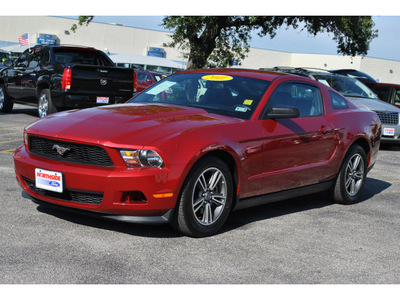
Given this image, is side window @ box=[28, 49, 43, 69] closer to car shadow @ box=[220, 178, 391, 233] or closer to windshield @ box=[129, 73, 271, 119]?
windshield @ box=[129, 73, 271, 119]

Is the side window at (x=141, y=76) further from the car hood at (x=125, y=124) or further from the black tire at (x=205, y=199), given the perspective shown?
the black tire at (x=205, y=199)

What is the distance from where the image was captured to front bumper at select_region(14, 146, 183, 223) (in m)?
→ 4.61

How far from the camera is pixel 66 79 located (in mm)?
12055

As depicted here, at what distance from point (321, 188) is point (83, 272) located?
138 inches

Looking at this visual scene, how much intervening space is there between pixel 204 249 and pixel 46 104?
8.98 m

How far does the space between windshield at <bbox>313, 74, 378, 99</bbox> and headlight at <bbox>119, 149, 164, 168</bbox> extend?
31.2 feet

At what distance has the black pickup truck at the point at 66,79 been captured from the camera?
12.2 metres

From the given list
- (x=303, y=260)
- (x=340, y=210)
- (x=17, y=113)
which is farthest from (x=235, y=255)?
(x=17, y=113)

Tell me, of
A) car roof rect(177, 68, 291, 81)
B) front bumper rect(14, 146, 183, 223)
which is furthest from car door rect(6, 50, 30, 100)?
front bumper rect(14, 146, 183, 223)

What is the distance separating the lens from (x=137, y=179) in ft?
15.1

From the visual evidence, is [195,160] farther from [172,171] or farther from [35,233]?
[35,233]

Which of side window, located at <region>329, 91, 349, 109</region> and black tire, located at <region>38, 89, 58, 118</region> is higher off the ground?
side window, located at <region>329, 91, 349, 109</region>

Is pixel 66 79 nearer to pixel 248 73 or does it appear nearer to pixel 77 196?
pixel 248 73

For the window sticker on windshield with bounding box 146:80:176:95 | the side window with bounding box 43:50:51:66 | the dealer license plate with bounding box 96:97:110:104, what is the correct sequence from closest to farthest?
the window sticker on windshield with bounding box 146:80:176:95
the dealer license plate with bounding box 96:97:110:104
the side window with bounding box 43:50:51:66
